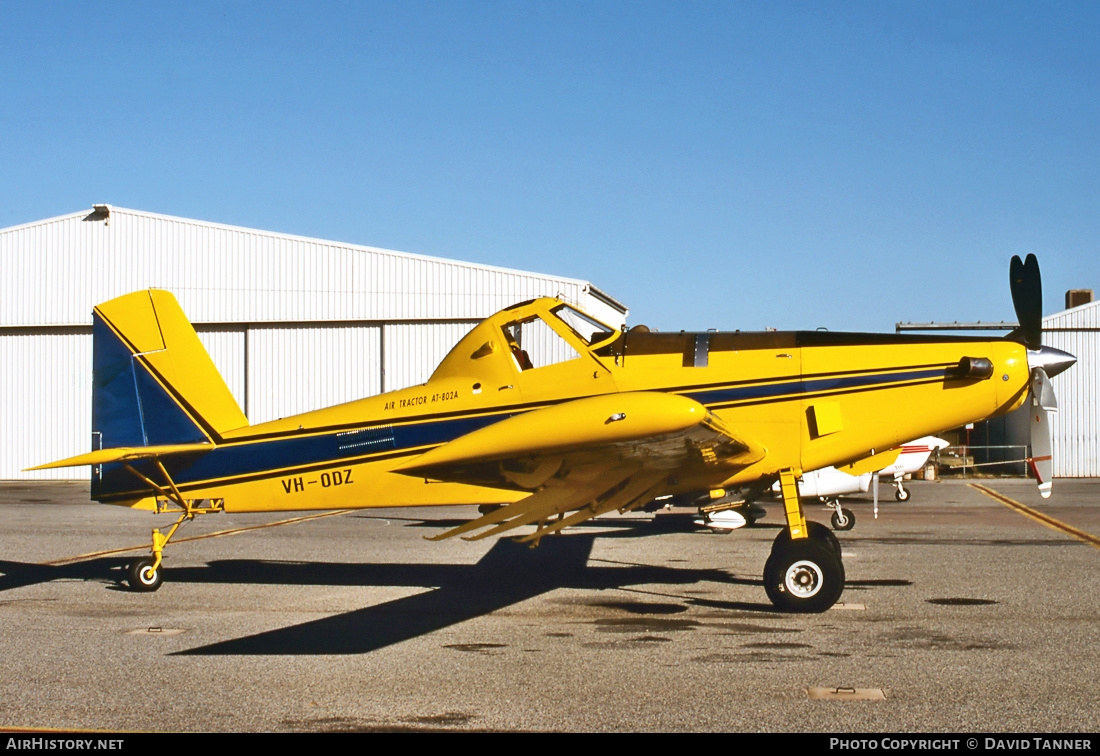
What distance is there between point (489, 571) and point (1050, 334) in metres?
28.8

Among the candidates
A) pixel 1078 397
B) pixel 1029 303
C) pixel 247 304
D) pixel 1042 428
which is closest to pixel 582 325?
pixel 1029 303

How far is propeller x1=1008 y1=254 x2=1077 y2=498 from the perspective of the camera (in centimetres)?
841

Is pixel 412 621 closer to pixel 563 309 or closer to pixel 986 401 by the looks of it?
pixel 563 309

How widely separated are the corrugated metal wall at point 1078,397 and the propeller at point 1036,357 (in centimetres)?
2580

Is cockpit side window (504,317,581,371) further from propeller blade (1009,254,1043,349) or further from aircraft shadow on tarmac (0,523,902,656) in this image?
propeller blade (1009,254,1043,349)

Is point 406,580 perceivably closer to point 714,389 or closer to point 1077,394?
point 714,389

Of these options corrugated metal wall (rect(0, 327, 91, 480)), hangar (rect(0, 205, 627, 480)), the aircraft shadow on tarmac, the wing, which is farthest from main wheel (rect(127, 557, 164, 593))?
corrugated metal wall (rect(0, 327, 91, 480))

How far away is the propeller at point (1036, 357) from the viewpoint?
8.41 meters

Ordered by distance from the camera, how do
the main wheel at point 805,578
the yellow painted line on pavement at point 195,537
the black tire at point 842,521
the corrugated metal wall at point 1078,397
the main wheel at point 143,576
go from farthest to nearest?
→ 1. the corrugated metal wall at point 1078,397
2. the black tire at point 842,521
3. the yellow painted line on pavement at point 195,537
4. the main wheel at point 143,576
5. the main wheel at point 805,578

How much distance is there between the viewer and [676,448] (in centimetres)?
734

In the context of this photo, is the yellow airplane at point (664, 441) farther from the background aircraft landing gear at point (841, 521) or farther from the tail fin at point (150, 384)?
the background aircraft landing gear at point (841, 521)

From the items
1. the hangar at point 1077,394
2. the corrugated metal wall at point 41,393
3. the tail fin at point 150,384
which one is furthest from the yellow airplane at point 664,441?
the hangar at point 1077,394

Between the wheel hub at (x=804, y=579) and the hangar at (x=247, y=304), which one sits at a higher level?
the hangar at (x=247, y=304)

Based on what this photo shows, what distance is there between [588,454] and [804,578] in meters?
2.34
